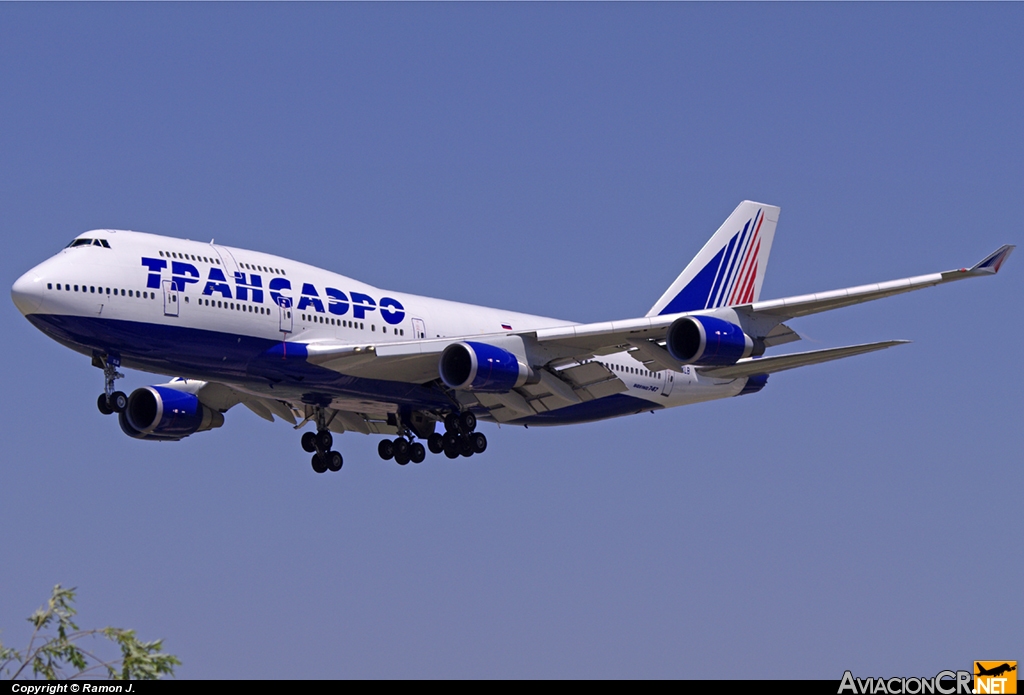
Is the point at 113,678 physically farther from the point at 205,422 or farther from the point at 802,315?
the point at 205,422

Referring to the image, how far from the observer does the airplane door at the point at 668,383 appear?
148 ft

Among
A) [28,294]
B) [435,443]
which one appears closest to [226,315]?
[28,294]

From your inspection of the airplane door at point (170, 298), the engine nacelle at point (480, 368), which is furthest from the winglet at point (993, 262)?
the airplane door at point (170, 298)

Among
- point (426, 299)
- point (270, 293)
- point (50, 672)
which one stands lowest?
point (50, 672)

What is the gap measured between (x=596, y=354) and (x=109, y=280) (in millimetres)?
13276

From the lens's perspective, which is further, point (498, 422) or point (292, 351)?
point (498, 422)

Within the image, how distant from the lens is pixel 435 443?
42.1 meters

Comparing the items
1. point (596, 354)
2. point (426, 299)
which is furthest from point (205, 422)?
point (596, 354)

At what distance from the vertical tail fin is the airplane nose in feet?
70.8

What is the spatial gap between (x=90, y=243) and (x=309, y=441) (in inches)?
451

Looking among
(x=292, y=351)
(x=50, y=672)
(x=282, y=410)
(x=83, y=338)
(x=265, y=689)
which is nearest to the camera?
(x=50, y=672)

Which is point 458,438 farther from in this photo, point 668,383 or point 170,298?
point 170,298

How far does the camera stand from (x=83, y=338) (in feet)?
112

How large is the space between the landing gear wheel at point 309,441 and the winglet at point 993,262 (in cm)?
2099
